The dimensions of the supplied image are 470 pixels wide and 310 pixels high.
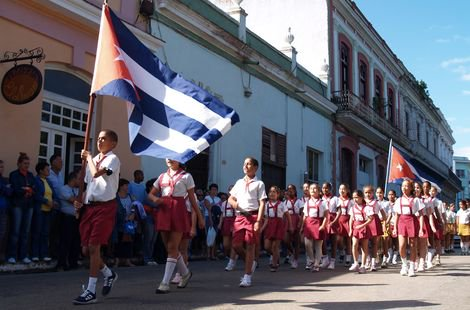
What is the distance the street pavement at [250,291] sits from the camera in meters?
6.29

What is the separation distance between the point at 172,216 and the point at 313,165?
1651cm

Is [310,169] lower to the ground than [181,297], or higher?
higher

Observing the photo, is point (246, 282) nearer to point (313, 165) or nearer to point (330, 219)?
point (330, 219)

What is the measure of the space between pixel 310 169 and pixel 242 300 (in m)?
16.3

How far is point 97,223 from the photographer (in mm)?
6152

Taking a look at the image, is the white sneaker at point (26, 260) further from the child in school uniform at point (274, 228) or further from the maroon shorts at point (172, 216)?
the child in school uniform at point (274, 228)

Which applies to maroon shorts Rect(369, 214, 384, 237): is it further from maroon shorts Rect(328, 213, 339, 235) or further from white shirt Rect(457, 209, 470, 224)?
white shirt Rect(457, 209, 470, 224)

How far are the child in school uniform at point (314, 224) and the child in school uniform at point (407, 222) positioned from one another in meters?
1.48

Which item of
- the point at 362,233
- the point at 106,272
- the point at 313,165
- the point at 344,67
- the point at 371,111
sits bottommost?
the point at 106,272

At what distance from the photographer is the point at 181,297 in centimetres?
673

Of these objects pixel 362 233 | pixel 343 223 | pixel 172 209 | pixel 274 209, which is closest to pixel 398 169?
pixel 343 223

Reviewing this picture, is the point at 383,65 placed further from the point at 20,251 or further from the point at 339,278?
the point at 20,251

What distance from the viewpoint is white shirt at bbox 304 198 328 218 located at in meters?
11.6

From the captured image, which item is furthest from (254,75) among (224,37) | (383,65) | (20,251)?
(383,65)
